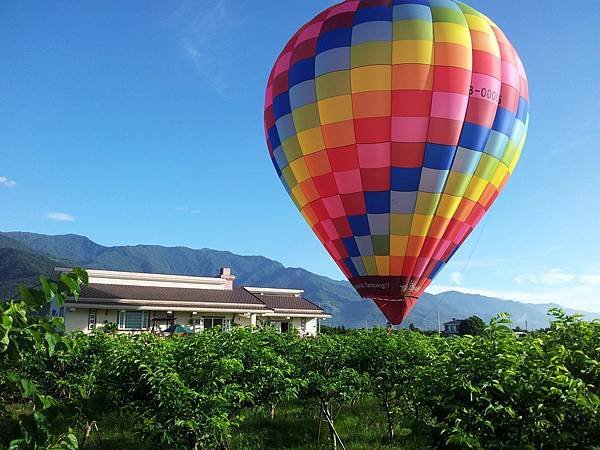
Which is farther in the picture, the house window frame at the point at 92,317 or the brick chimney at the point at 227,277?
the brick chimney at the point at 227,277

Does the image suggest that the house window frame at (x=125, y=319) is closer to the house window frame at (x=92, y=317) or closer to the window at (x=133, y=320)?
the window at (x=133, y=320)

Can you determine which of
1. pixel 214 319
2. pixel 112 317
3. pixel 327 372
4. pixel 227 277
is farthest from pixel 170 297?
pixel 327 372

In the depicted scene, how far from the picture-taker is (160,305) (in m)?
34.8

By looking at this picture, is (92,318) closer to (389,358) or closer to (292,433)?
(292,433)

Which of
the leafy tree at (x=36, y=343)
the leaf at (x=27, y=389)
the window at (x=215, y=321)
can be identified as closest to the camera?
the leaf at (x=27, y=389)

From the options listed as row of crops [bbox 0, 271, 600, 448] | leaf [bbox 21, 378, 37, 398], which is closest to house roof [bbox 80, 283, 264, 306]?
row of crops [bbox 0, 271, 600, 448]

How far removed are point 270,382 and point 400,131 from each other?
34.9 feet

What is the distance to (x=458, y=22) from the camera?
17.9 metres

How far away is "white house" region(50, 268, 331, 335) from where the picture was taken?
32.5 meters

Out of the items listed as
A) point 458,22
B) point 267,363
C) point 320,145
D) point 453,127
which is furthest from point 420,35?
point 267,363

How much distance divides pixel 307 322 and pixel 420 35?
34870mm

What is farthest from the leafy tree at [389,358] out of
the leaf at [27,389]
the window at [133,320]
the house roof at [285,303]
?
the house roof at [285,303]

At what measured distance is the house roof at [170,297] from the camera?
108ft

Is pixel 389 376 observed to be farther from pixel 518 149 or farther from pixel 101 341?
pixel 518 149
